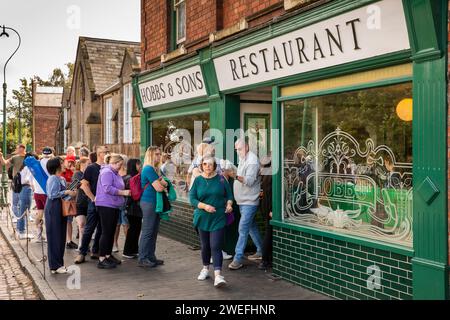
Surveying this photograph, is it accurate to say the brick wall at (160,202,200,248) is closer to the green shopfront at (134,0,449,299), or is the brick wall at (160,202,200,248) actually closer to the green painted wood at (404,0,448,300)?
the green shopfront at (134,0,449,299)

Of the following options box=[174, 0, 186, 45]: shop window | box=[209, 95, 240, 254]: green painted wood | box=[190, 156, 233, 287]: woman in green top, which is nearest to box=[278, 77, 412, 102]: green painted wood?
box=[190, 156, 233, 287]: woman in green top

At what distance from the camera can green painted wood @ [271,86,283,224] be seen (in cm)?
738

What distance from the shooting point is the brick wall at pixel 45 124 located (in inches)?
2173

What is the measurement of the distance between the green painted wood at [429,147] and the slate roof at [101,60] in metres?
27.9

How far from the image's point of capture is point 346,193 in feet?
20.4

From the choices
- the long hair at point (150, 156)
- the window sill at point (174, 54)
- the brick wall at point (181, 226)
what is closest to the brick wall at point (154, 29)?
the window sill at point (174, 54)

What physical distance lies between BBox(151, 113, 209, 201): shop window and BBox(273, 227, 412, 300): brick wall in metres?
3.68

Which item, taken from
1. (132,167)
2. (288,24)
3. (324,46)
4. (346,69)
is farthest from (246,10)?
(132,167)

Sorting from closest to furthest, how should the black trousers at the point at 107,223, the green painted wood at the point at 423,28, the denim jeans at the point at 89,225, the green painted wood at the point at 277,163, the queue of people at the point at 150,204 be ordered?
the green painted wood at the point at 423,28
the queue of people at the point at 150,204
the green painted wood at the point at 277,163
the black trousers at the point at 107,223
the denim jeans at the point at 89,225

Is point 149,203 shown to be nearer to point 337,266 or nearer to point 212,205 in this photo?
point 212,205

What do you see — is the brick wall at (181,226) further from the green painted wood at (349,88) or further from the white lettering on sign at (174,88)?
the green painted wood at (349,88)

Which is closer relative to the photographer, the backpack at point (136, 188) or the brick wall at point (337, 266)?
the brick wall at point (337, 266)

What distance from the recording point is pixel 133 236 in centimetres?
902
